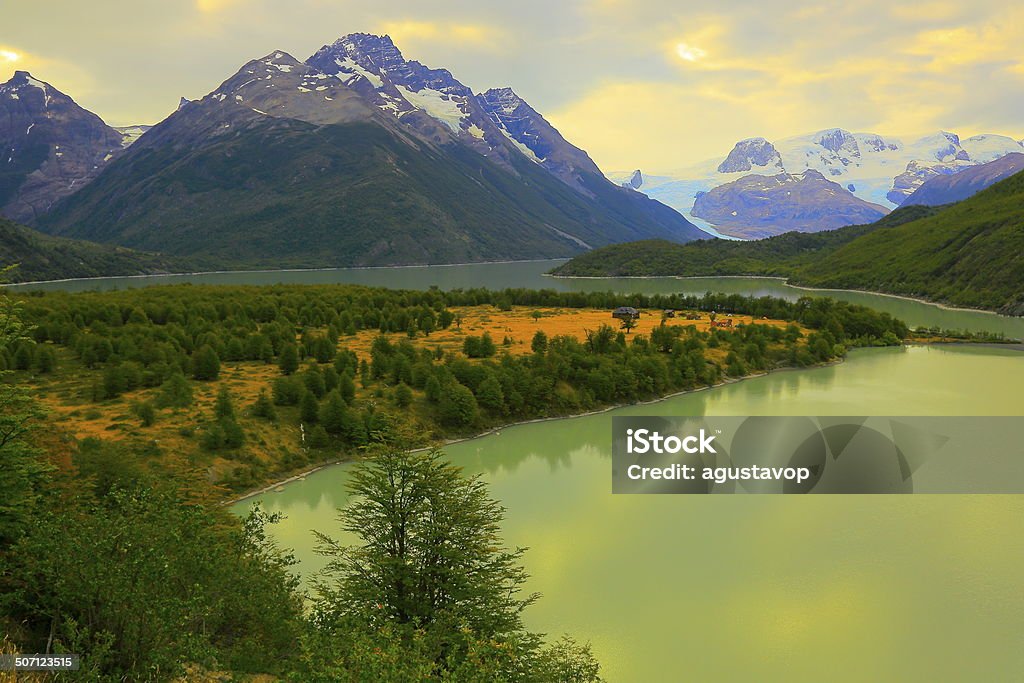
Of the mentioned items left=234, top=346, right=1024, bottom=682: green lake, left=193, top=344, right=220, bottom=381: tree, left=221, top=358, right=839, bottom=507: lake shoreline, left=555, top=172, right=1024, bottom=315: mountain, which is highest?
left=555, top=172, right=1024, bottom=315: mountain

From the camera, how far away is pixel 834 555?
3077cm

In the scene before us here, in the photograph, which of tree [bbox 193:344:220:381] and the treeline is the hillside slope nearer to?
tree [bbox 193:344:220:381]

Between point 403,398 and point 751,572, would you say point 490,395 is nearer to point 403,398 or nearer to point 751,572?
point 403,398

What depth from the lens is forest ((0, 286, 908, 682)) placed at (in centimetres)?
1572

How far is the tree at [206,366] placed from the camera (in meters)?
54.2

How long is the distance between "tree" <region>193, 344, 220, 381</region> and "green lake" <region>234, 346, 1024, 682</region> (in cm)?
1800

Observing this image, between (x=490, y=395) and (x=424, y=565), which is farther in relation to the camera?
(x=490, y=395)

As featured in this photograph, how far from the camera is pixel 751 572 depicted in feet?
96.0

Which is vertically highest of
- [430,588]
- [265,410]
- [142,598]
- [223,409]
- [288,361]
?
[288,361]

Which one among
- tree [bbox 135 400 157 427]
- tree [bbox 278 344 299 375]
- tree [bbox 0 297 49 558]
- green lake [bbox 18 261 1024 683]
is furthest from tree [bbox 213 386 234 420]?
tree [bbox 0 297 49 558]

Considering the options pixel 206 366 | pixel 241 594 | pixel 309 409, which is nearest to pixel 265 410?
pixel 309 409

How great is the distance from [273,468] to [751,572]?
91.6ft

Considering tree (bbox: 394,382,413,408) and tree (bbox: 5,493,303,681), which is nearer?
tree (bbox: 5,493,303,681)

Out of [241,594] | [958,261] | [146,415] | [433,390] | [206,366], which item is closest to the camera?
[241,594]
